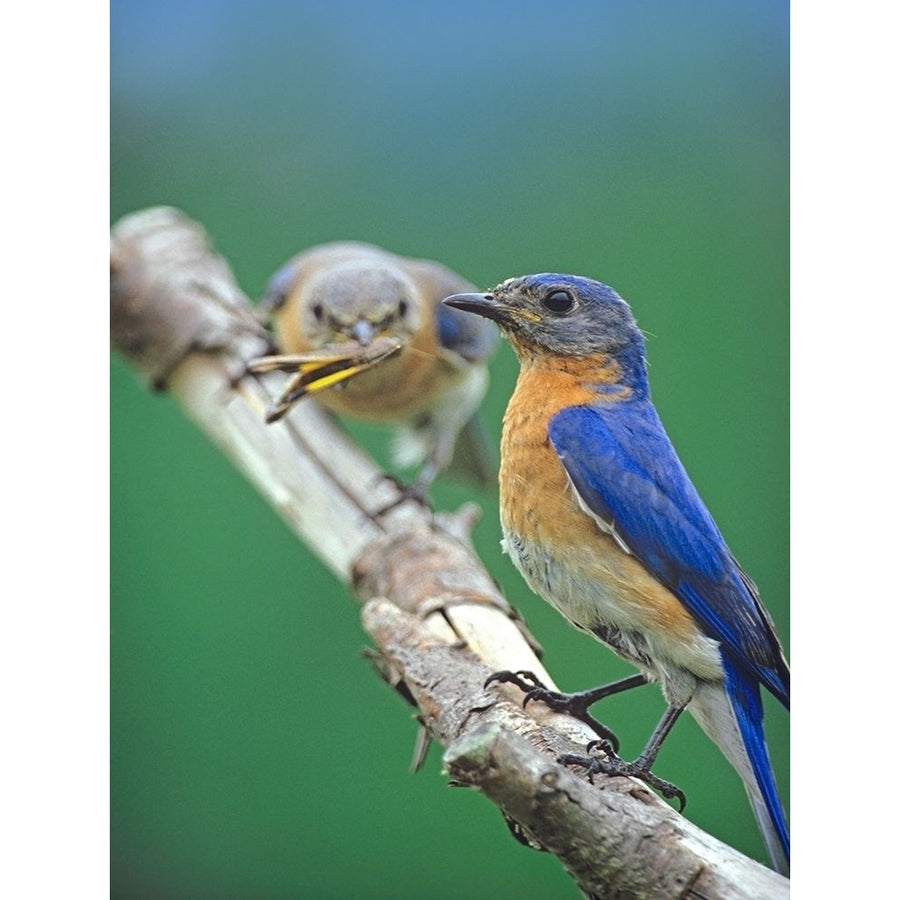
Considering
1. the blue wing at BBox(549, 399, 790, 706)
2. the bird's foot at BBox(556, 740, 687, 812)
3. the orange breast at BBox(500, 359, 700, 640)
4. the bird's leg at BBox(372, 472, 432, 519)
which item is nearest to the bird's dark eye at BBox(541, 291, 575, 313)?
the orange breast at BBox(500, 359, 700, 640)

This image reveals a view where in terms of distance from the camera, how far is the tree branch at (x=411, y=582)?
1825mm

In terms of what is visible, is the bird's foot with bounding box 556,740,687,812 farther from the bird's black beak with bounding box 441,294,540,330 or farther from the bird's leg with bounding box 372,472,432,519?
the bird's leg with bounding box 372,472,432,519

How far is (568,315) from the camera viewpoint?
230 centimetres

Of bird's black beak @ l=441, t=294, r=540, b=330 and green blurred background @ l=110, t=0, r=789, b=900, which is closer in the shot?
bird's black beak @ l=441, t=294, r=540, b=330

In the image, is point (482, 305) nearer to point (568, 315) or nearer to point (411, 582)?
point (568, 315)

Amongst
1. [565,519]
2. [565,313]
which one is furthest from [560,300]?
[565,519]

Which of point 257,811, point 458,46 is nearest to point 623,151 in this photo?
point 458,46

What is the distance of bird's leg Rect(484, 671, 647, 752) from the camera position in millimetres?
2322

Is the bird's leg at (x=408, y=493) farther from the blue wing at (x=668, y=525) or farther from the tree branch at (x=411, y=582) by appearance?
the blue wing at (x=668, y=525)

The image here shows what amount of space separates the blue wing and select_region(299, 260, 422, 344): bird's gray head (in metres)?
1.08

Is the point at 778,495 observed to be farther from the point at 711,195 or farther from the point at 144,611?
the point at 144,611

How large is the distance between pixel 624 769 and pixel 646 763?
0.05 metres

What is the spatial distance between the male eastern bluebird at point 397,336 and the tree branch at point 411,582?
118 millimetres

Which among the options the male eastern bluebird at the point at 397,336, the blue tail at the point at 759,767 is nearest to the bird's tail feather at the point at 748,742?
the blue tail at the point at 759,767
